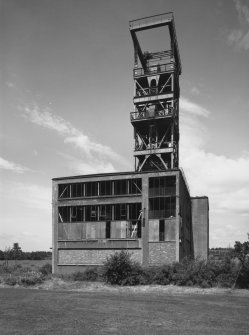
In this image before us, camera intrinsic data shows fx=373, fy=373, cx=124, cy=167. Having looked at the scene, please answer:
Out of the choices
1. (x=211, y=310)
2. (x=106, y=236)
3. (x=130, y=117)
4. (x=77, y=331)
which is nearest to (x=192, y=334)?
(x=77, y=331)

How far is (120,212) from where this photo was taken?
4612 cm

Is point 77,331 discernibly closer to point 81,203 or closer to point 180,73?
point 81,203

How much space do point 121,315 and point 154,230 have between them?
25.4 meters

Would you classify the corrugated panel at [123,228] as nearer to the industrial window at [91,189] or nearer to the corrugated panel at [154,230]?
the corrugated panel at [154,230]

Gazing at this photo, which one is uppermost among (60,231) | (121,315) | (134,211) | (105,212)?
(134,211)

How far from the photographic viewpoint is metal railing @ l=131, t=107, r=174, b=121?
5256 cm

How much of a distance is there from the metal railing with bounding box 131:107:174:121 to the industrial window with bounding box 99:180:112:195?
11.5m

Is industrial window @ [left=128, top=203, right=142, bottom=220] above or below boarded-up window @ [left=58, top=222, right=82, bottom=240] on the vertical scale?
above

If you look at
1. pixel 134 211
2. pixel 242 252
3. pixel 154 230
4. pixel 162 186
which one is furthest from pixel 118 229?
pixel 242 252

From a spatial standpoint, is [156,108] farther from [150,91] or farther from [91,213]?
[91,213]

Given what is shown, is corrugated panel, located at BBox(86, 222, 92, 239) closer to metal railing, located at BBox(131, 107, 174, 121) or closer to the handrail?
metal railing, located at BBox(131, 107, 174, 121)

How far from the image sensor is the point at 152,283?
112ft

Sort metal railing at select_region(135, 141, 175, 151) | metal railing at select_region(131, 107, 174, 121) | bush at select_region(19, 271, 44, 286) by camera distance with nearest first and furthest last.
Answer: bush at select_region(19, 271, 44, 286), metal railing at select_region(131, 107, 174, 121), metal railing at select_region(135, 141, 175, 151)

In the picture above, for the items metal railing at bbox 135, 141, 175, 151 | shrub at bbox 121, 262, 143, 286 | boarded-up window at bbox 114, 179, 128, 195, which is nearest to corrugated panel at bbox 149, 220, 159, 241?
boarded-up window at bbox 114, 179, 128, 195
